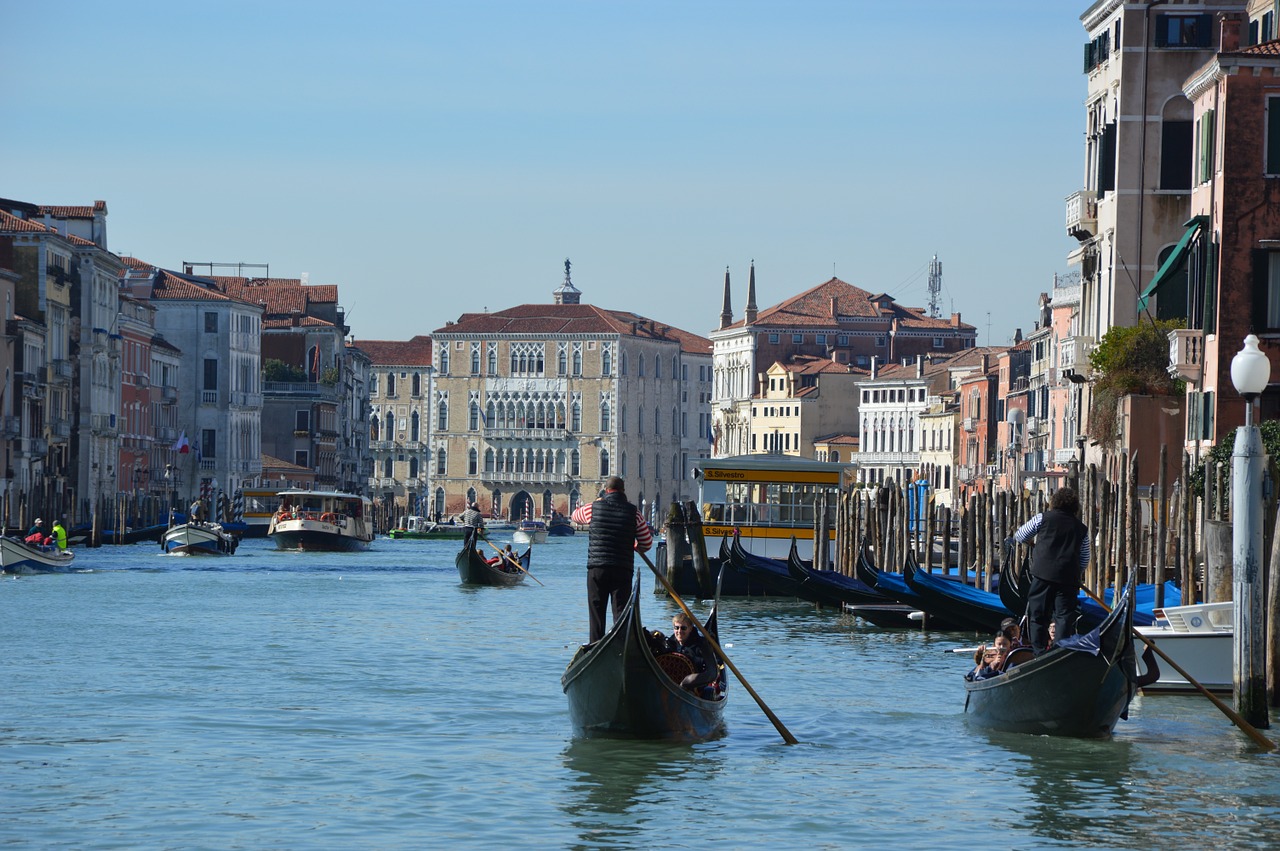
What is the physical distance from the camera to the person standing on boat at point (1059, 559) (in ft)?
42.7

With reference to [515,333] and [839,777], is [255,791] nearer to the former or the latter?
[839,777]

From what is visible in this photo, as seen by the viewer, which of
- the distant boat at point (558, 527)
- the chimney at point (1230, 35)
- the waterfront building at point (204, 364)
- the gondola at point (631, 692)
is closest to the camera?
the gondola at point (631, 692)

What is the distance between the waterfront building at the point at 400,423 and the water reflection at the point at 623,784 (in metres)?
95.1

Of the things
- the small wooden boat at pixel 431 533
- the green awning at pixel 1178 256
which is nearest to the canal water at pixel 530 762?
the green awning at pixel 1178 256

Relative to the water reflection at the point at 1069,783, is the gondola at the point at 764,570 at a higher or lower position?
higher

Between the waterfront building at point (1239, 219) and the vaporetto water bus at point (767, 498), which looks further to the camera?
the vaporetto water bus at point (767, 498)

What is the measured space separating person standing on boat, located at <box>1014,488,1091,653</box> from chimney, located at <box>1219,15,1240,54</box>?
12.0 m

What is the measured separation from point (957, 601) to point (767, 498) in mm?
13207

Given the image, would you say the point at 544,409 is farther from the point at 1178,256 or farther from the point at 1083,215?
the point at 1178,256

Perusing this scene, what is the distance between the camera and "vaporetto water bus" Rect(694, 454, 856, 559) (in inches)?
1356

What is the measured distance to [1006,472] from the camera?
6003cm

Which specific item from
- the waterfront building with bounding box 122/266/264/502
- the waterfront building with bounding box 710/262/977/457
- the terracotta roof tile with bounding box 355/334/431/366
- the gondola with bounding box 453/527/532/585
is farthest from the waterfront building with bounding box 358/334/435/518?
the gondola with bounding box 453/527/532/585

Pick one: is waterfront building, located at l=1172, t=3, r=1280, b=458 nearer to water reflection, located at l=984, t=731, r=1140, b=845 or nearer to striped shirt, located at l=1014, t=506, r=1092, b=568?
water reflection, located at l=984, t=731, r=1140, b=845

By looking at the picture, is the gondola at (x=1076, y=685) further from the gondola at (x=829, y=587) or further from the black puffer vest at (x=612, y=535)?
the gondola at (x=829, y=587)
